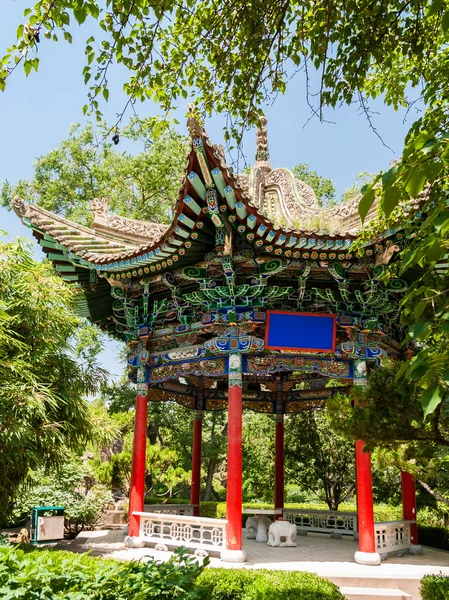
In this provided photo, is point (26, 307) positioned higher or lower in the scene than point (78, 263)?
lower

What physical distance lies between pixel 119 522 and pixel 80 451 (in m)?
6.56

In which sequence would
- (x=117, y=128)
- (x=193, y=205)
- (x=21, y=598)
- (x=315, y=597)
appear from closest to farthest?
(x=21, y=598) < (x=117, y=128) < (x=315, y=597) < (x=193, y=205)

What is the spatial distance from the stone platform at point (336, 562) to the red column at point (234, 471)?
25 centimetres

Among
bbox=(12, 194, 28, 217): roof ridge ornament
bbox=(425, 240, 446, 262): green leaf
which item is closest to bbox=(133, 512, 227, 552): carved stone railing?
bbox=(12, 194, 28, 217): roof ridge ornament

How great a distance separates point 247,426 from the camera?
67.8 ft

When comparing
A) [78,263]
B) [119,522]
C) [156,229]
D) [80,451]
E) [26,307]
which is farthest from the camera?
[119,522]

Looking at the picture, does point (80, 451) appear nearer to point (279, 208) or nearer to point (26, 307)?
point (26, 307)

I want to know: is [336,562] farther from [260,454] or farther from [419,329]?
[260,454]

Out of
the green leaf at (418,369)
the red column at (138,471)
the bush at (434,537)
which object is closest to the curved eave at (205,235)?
the red column at (138,471)

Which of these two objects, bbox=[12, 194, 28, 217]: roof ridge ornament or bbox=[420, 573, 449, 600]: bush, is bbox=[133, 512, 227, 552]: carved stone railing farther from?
bbox=[12, 194, 28, 217]: roof ridge ornament

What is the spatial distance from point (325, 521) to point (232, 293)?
6941 millimetres

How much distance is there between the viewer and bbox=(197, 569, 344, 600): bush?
5176 mm

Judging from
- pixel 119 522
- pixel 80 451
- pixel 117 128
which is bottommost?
pixel 119 522

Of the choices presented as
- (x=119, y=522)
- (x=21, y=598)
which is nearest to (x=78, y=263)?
(x=21, y=598)
